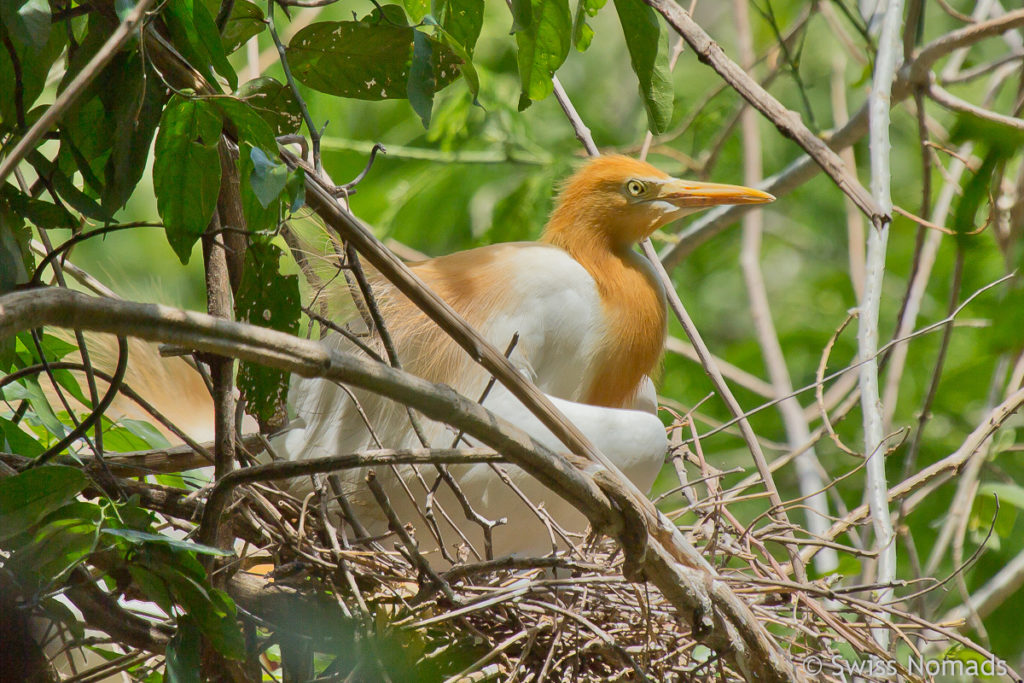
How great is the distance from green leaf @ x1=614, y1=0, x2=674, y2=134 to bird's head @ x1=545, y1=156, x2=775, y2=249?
61cm

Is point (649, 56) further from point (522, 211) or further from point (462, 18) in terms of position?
point (522, 211)

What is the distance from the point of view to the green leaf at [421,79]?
908 mm

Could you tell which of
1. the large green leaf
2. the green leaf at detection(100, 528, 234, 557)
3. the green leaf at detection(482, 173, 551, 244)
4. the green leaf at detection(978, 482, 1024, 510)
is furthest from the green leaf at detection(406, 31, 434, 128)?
the green leaf at detection(482, 173, 551, 244)

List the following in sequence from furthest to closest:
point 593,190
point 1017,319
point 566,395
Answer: point 593,190
point 566,395
point 1017,319

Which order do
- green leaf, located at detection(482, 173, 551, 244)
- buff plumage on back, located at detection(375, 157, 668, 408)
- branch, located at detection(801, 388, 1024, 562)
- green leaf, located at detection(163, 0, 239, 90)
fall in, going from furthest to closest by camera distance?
green leaf, located at detection(482, 173, 551, 244) → buff plumage on back, located at detection(375, 157, 668, 408) → branch, located at detection(801, 388, 1024, 562) → green leaf, located at detection(163, 0, 239, 90)

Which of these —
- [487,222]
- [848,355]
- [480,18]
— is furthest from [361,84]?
[848,355]

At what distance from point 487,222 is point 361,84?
1.81 meters

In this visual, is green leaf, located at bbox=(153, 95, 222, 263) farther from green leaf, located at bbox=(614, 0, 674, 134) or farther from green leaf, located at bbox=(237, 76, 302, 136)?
green leaf, located at bbox=(614, 0, 674, 134)

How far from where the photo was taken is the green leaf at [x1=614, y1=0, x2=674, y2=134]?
0.98 m

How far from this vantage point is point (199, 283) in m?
3.47

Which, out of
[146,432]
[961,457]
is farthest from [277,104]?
[961,457]

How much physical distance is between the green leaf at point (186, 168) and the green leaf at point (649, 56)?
41 centimetres

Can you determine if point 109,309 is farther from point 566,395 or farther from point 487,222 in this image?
point 487,222

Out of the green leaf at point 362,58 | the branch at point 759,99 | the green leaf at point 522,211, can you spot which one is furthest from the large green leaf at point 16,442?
the green leaf at point 522,211
